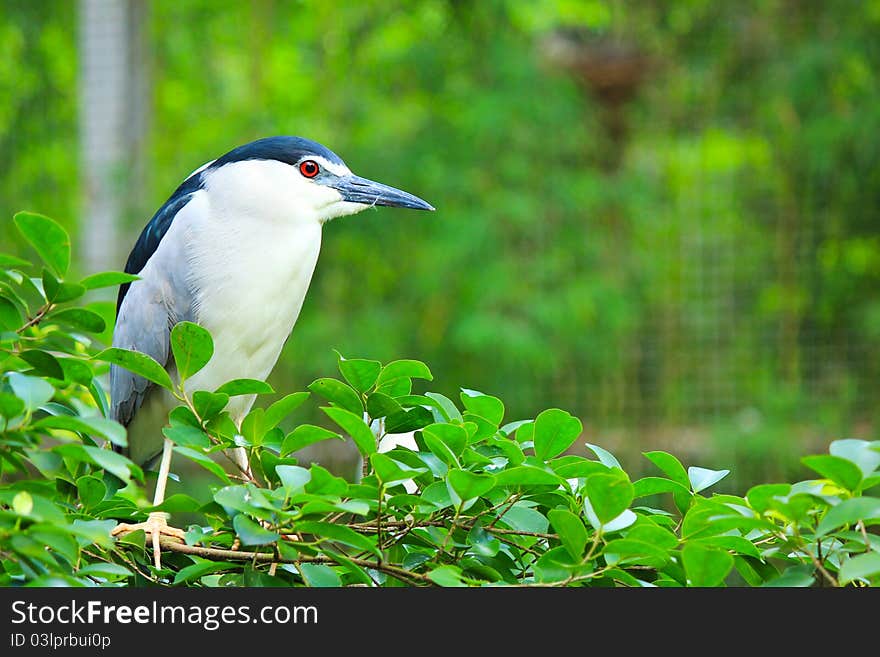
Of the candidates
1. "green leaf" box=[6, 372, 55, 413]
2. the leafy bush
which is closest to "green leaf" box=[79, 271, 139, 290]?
the leafy bush

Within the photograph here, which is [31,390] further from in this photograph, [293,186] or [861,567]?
[293,186]

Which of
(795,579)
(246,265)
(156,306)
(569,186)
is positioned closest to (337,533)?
(795,579)

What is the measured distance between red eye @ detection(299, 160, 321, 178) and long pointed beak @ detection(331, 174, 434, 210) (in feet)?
0.12

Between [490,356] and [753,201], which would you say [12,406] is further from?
[753,201]

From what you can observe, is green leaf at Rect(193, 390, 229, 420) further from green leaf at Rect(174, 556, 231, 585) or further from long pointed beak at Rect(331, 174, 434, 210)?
long pointed beak at Rect(331, 174, 434, 210)

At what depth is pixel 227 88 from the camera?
475 cm

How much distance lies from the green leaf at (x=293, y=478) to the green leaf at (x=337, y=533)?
1.1 inches

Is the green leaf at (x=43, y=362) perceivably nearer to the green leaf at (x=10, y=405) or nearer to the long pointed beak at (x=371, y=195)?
the green leaf at (x=10, y=405)

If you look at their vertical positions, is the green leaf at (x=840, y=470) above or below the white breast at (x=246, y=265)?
below

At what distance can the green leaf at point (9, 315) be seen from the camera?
837 mm

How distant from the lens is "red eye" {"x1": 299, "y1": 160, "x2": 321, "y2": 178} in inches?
63.5

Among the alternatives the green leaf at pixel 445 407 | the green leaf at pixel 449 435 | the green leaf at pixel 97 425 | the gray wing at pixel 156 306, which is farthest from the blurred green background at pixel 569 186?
the green leaf at pixel 97 425

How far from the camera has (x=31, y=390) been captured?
0.74 meters

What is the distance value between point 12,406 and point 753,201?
379cm
